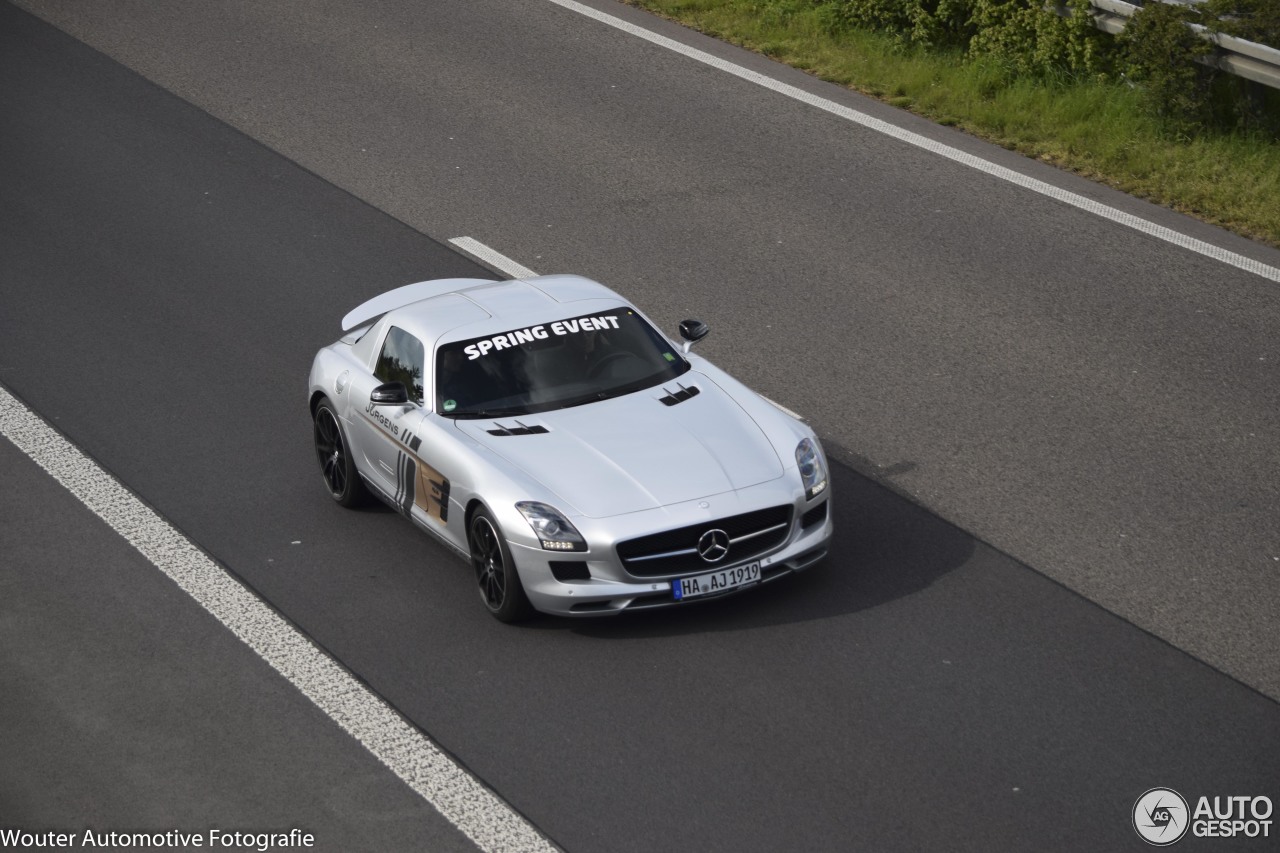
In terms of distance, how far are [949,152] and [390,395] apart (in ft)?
25.0

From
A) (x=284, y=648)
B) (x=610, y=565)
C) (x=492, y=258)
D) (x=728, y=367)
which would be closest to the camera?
(x=610, y=565)

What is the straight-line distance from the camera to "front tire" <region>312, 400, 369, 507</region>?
9.69 metres

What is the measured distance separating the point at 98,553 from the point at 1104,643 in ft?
18.4

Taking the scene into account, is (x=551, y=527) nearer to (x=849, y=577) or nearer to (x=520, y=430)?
(x=520, y=430)

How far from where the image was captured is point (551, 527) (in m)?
8.04

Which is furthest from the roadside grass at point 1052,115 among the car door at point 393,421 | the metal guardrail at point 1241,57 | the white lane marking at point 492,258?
the car door at point 393,421

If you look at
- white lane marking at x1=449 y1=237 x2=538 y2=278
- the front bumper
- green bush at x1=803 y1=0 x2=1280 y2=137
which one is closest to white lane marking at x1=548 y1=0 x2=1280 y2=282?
green bush at x1=803 y1=0 x2=1280 y2=137

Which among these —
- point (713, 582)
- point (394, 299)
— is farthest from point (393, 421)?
point (713, 582)

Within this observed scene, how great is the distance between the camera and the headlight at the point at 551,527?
8.00 m

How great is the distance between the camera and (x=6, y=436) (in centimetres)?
1070

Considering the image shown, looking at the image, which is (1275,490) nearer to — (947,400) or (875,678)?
(947,400)

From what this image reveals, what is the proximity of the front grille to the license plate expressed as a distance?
4 cm

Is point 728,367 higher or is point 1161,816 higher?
point 1161,816

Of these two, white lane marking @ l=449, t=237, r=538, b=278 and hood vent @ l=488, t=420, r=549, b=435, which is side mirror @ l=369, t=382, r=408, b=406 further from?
white lane marking @ l=449, t=237, r=538, b=278
